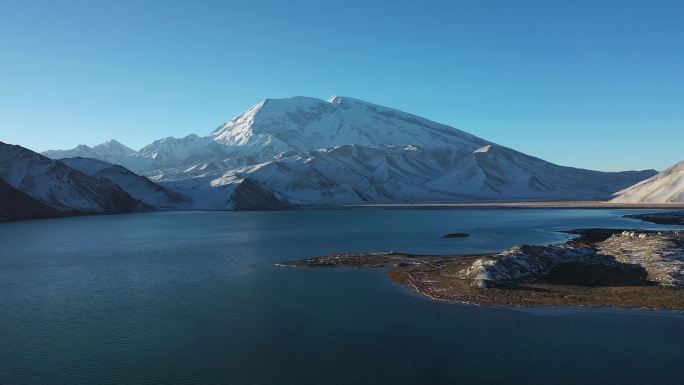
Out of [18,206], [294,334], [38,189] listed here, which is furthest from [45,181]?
[294,334]

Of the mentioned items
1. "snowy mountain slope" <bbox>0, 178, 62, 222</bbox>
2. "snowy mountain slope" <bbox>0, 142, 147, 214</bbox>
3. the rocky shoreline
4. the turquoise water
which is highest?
"snowy mountain slope" <bbox>0, 142, 147, 214</bbox>

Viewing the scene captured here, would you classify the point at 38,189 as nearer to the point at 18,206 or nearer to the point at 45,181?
the point at 45,181

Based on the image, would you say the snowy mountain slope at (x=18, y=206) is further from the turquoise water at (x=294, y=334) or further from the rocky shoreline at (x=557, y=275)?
the rocky shoreline at (x=557, y=275)

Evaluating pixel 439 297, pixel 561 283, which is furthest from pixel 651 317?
pixel 439 297

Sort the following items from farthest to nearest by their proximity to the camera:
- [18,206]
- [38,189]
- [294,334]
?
1. [38,189]
2. [18,206]
3. [294,334]

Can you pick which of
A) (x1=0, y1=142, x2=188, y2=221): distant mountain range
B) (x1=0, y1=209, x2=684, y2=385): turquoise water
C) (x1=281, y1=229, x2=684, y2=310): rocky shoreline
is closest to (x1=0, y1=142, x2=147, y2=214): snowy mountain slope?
(x1=0, y1=142, x2=188, y2=221): distant mountain range

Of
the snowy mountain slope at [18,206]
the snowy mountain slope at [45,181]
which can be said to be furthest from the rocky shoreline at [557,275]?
the snowy mountain slope at [45,181]

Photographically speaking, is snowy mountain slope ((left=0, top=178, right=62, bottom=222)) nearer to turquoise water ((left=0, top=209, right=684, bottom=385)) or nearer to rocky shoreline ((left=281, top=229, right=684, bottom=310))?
turquoise water ((left=0, top=209, right=684, bottom=385))

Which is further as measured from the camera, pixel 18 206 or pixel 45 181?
pixel 45 181

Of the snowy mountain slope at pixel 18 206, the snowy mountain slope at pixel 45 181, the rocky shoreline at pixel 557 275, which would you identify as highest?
the snowy mountain slope at pixel 45 181
